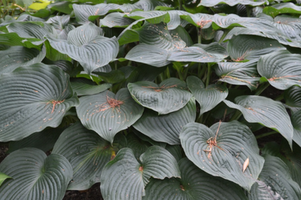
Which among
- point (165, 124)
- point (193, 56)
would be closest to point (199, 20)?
point (193, 56)

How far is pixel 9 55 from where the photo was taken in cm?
148

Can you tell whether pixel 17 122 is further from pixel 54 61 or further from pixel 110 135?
pixel 54 61

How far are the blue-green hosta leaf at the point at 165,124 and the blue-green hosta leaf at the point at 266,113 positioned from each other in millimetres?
225

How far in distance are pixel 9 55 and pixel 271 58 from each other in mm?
1644

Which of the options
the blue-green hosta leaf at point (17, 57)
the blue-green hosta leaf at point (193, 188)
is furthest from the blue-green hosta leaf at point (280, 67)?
the blue-green hosta leaf at point (17, 57)

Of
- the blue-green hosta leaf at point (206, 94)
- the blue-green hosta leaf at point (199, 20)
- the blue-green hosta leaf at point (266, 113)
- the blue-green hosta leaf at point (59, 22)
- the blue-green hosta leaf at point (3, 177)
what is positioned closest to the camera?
the blue-green hosta leaf at point (3, 177)

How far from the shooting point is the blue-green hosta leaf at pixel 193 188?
3.46 ft

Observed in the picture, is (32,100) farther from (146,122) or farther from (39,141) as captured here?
(146,122)

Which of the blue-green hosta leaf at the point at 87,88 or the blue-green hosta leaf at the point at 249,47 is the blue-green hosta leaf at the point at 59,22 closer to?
the blue-green hosta leaf at the point at 87,88

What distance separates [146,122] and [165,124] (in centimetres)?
10

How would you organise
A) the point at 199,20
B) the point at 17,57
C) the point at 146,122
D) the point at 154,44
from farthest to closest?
1. the point at 199,20
2. the point at 154,44
3. the point at 17,57
4. the point at 146,122

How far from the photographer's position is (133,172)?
1086 mm

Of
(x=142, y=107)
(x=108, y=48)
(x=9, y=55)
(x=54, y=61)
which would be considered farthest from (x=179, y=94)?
(x=9, y=55)

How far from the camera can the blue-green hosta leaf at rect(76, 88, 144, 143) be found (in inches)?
45.4
